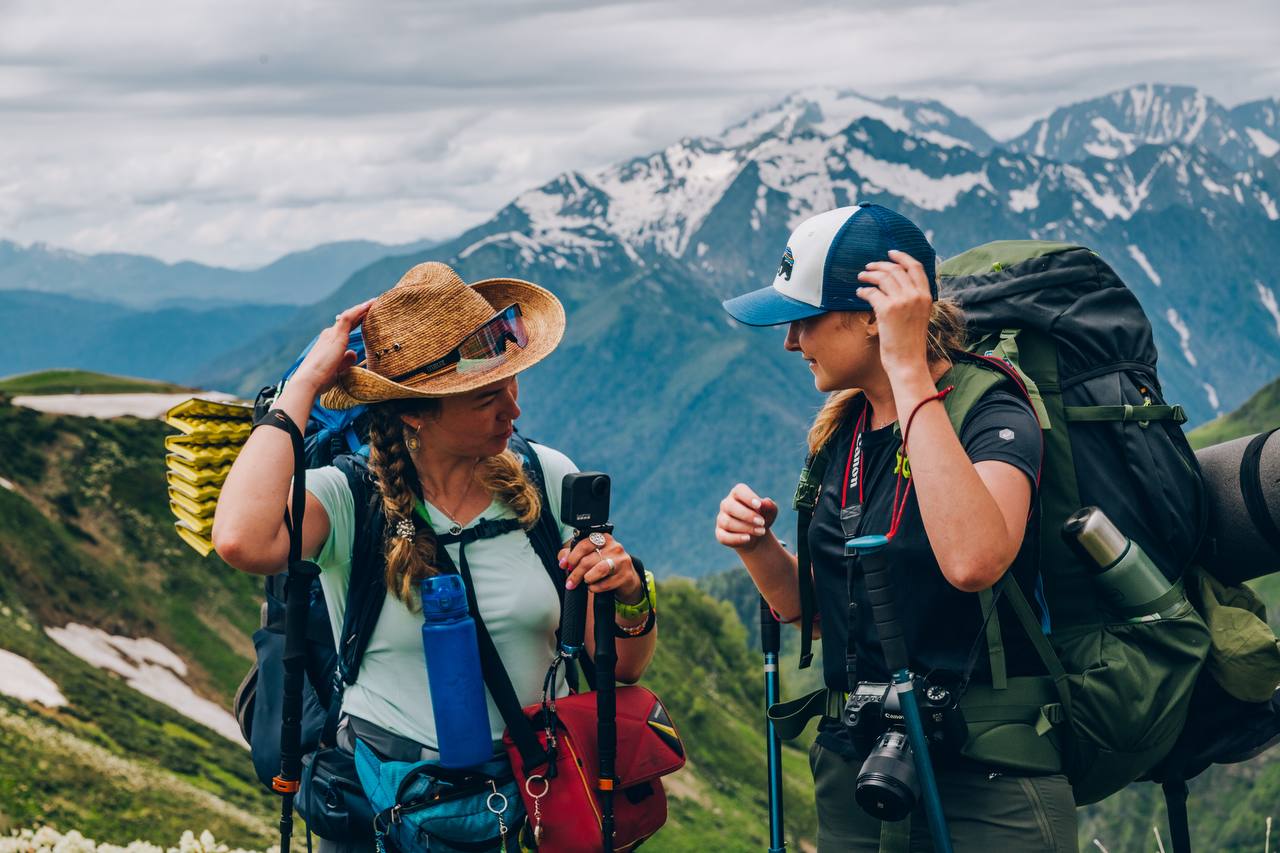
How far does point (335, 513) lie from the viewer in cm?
547

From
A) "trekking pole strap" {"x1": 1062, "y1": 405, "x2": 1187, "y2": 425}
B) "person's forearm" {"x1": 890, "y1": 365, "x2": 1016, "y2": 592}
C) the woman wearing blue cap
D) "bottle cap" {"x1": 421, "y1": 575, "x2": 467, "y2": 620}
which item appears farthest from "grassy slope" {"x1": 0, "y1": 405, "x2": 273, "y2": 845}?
"trekking pole strap" {"x1": 1062, "y1": 405, "x2": 1187, "y2": 425}

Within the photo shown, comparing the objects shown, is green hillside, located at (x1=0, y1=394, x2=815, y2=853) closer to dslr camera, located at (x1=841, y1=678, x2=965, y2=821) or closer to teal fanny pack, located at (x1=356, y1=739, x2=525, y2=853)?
teal fanny pack, located at (x1=356, y1=739, x2=525, y2=853)

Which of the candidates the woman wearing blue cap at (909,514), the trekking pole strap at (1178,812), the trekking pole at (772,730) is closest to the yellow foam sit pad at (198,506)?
the woman wearing blue cap at (909,514)

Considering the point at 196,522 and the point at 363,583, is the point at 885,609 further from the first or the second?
the point at 196,522

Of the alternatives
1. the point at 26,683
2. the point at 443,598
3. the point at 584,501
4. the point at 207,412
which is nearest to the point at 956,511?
the point at 584,501

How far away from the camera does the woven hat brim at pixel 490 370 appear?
5.47 m

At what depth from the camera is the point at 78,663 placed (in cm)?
4191

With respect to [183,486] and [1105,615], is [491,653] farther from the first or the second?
[1105,615]

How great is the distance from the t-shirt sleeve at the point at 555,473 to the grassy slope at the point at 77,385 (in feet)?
235

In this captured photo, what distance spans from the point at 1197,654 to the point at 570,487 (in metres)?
2.46

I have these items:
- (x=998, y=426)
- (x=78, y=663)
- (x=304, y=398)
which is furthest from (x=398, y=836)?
(x=78, y=663)

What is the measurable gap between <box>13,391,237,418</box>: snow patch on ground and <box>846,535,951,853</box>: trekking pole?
63.2 meters

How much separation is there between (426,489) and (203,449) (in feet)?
3.84

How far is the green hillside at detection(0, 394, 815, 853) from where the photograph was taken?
86.4ft
